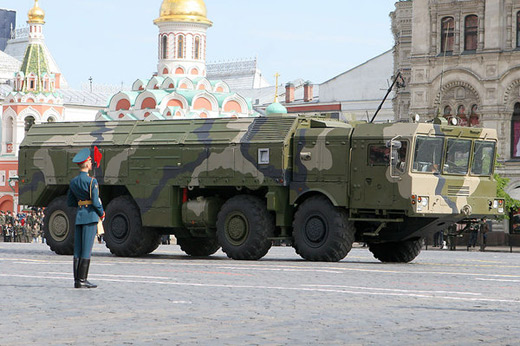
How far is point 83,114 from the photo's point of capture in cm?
11956

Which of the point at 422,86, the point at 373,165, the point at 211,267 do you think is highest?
the point at 422,86

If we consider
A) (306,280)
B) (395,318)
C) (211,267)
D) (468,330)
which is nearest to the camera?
(468,330)

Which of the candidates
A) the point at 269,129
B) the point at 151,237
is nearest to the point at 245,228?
the point at 269,129

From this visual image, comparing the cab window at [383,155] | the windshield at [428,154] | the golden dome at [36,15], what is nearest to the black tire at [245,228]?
the cab window at [383,155]

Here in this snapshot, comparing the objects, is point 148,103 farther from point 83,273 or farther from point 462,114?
point 83,273

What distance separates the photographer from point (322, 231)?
23.7 m

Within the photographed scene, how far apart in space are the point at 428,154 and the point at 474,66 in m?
34.7

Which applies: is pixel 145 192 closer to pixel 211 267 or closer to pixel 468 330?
pixel 211 267

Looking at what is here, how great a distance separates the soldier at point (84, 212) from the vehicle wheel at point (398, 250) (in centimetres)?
1028

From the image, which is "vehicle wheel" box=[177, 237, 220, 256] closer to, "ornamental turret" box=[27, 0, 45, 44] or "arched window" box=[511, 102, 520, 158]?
"arched window" box=[511, 102, 520, 158]

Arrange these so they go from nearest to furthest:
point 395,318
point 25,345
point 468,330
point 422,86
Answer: point 25,345
point 468,330
point 395,318
point 422,86

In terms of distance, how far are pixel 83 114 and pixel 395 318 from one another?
110m

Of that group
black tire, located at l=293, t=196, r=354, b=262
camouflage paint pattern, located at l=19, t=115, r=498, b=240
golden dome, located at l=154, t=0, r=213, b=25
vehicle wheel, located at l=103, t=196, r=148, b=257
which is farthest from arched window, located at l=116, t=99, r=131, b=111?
black tire, located at l=293, t=196, r=354, b=262

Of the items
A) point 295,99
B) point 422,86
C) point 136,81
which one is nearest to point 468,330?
point 422,86
